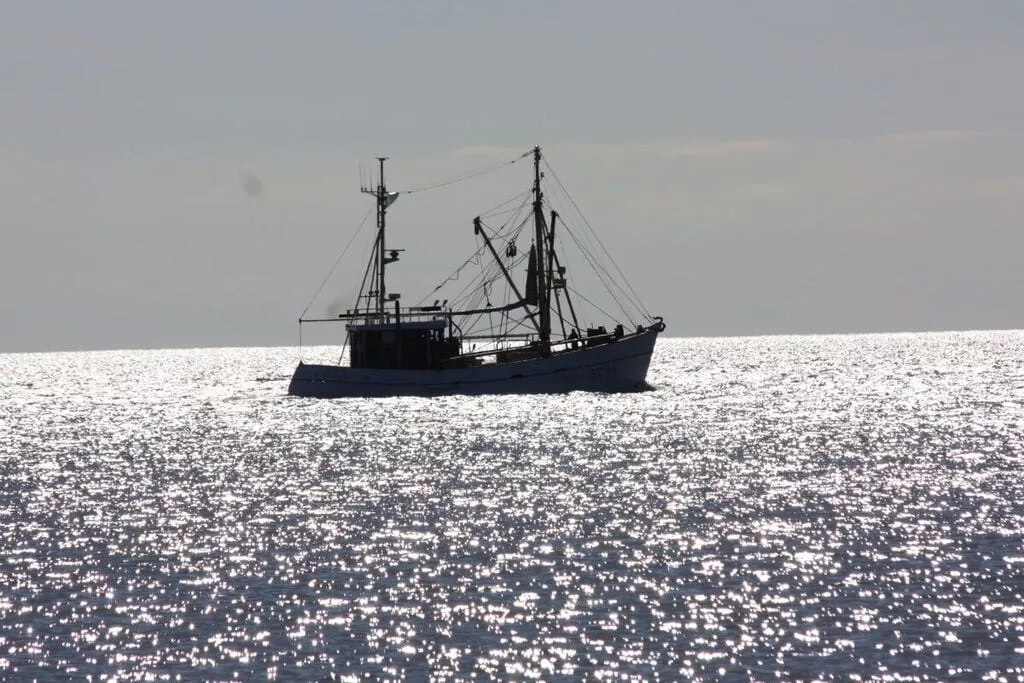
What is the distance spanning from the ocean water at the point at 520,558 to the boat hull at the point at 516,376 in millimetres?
18741

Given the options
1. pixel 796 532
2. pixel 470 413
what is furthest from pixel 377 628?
pixel 470 413

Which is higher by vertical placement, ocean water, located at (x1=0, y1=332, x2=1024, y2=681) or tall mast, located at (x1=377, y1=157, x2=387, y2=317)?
tall mast, located at (x1=377, y1=157, x2=387, y2=317)

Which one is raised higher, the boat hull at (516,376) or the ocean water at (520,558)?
the boat hull at (516,376)

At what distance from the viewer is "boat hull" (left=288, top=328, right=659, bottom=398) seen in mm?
98625

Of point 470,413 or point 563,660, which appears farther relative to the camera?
point 470,413

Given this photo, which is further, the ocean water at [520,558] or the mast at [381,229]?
the mast at [381,229]

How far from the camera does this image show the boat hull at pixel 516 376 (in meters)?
98.6

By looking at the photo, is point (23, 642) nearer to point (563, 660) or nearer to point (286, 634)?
point (286, 634)

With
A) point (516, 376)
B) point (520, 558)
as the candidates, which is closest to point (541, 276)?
point (516, 376)

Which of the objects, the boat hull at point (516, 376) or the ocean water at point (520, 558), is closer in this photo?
the ocean water at point (520, 558)

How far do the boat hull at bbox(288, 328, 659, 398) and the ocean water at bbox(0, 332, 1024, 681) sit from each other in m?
18.7

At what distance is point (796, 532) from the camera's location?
39031mm

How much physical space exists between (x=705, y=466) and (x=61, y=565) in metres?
31.7

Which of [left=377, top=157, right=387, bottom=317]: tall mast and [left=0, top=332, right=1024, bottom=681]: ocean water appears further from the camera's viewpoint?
[left=377, top=157, right=387, bottom=317]: tall mast
